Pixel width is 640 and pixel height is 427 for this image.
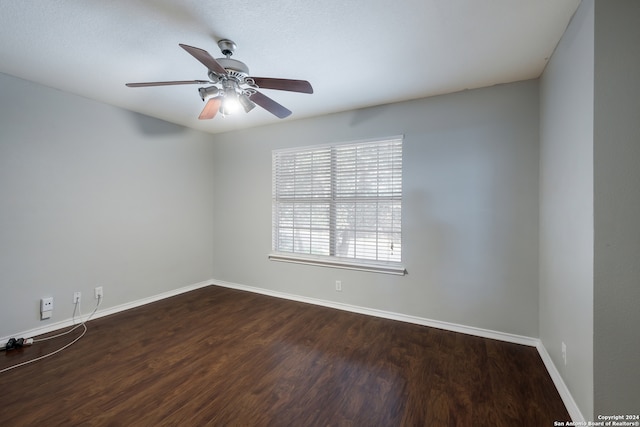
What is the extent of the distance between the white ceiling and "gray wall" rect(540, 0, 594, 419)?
26cm

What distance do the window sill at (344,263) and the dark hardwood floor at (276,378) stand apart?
0.58 metres

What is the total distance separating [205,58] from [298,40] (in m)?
0.70

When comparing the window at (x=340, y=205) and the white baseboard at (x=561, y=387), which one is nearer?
the white baseboard at (x=561, y=387)

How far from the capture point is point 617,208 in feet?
4.12

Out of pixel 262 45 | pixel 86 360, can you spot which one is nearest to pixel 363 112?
pixel 262 45

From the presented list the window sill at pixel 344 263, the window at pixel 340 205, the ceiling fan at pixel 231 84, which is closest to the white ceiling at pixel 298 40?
the ceiling fan at pixel 231 84

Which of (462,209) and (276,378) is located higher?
(462,209)

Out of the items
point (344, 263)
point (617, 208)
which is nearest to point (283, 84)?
point (617, 208)

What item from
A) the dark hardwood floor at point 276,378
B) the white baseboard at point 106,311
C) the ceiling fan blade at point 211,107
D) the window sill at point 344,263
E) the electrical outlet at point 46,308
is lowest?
the dark hardwood floor at point 276,378

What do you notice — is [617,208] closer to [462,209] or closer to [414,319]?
[462,209]

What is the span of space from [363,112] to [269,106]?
4.50 feet

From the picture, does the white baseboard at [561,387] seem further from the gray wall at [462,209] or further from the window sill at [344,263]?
the window sill at [344,263]

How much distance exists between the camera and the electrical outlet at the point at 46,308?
8.21ft

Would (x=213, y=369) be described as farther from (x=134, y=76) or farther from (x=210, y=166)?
(x=210, y=166)
